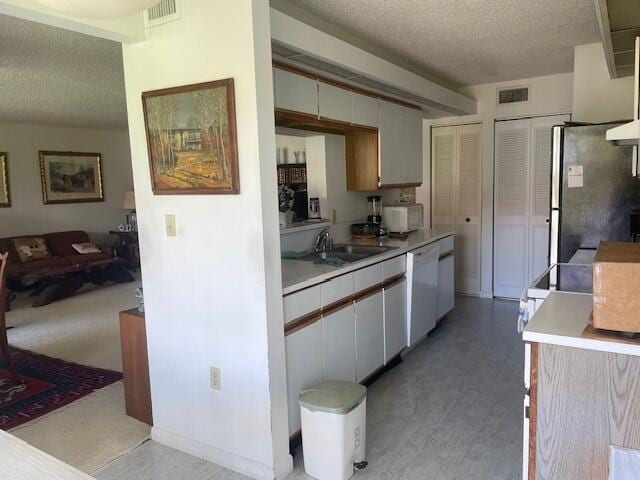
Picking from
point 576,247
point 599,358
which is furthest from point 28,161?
point 599,358

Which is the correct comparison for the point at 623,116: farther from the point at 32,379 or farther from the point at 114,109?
the point at 114,109

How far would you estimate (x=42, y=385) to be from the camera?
139 inches

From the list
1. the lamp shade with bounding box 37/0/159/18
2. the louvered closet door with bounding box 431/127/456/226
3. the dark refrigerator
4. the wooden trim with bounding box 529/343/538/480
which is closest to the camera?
Answer: the lamp shade with bounding box 37/0/159/18

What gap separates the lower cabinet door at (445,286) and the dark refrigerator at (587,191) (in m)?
1.45

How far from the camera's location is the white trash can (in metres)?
2.25

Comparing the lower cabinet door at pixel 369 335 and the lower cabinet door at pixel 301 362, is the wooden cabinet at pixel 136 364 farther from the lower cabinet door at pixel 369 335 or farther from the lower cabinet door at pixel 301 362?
the lower cabinet door at pixel 369 335

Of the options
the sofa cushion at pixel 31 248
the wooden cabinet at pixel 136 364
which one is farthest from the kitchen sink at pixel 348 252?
the sofa cushion at pixel 31 248

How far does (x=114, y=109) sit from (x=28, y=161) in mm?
2016

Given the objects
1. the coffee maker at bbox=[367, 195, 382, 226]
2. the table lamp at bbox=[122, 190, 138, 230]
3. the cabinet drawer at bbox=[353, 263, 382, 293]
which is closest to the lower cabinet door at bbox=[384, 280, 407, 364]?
the cabinet drawer at bbox=[353, 263, 382, 293]

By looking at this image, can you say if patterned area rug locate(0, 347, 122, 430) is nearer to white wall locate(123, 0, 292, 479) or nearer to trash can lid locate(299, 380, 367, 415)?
white wall locate(123, 0, 292, 479)

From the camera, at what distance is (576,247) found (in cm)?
310

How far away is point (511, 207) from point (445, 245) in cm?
123

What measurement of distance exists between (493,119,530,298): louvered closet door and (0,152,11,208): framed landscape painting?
21.2 feet

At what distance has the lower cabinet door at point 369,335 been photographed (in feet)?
10.2
